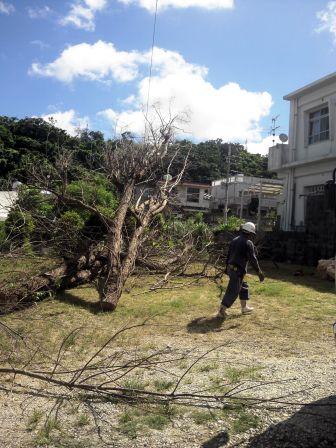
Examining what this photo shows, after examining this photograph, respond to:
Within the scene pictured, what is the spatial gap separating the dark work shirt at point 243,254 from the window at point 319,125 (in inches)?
488

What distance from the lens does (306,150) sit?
19781mm

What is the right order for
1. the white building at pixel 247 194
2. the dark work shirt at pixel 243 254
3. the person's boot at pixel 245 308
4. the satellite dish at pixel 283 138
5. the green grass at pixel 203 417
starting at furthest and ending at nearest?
1. the white building at pixel 247 194
2. the satellite dish at pixel 283 138
3. the person's boot at pixel 245 308
4. the dark work shirt at pixel 243 254
5. the green grass at pixel 203 417

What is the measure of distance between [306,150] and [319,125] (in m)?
1.10

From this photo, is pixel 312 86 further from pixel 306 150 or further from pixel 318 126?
pixel 306 150

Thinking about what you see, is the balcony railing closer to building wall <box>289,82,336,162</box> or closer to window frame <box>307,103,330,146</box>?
building wall <box>289,82,336,162</box>

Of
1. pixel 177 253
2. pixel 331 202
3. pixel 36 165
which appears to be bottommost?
pixel 177 253

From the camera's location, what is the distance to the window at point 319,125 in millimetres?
18953

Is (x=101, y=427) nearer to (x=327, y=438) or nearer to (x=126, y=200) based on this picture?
(x=327, y=438)

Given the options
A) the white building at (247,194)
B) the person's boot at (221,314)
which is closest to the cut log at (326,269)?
the person's boot at (221,314)

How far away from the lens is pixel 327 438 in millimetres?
3744

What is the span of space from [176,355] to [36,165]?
7.04 metres

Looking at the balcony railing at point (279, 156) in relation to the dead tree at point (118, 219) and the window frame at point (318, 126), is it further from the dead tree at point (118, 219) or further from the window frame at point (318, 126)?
the dead tree at point (118, 219)

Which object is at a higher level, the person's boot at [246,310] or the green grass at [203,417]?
the person's boot at [246,310]

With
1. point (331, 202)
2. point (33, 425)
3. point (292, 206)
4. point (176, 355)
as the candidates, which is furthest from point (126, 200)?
point (292, 206)
